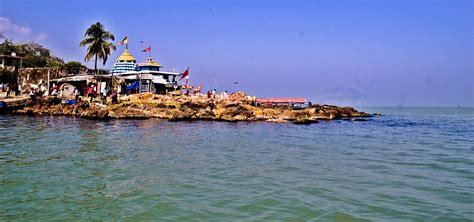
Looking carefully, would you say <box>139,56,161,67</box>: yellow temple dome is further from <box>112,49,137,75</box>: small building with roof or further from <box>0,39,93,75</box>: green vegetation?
<box>0,39,93,75</box>: green vegetation

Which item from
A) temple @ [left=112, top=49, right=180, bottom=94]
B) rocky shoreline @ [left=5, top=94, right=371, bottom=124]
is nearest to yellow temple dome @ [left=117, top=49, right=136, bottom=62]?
temple @ [left=112, top=49, right=180, bottom=94]

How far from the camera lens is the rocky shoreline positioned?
127ft

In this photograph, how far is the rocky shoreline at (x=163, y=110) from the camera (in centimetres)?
3859

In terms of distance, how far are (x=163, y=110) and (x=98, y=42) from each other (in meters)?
20.0

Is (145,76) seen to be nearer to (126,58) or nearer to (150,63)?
(150,63)

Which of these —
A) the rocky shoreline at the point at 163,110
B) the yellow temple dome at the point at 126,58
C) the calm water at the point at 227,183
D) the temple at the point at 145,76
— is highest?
the yellow temple dome at the point at 126,58

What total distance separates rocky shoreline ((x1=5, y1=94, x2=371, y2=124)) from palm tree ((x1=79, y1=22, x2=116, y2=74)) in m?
9.63

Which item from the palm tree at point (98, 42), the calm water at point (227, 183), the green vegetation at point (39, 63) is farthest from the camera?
the green vegetation at point (39, 63)

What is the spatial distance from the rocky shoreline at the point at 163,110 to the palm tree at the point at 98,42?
31.6ft

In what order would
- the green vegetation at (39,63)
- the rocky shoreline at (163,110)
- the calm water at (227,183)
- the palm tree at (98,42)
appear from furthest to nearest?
the green vegetation at (39,63) → the palm tree at (98,42) → the rocky shoreline at (163,110) → the calm water at (227,183)

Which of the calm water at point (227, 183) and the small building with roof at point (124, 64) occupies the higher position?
the small building with roof at point (124, 64)

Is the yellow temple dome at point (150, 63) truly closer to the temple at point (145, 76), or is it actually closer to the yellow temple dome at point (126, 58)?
the temple at point (145, 76)

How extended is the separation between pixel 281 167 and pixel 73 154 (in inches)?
365

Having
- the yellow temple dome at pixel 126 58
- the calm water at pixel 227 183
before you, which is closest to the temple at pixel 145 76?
the yellow temple dome at pixel 126 58
